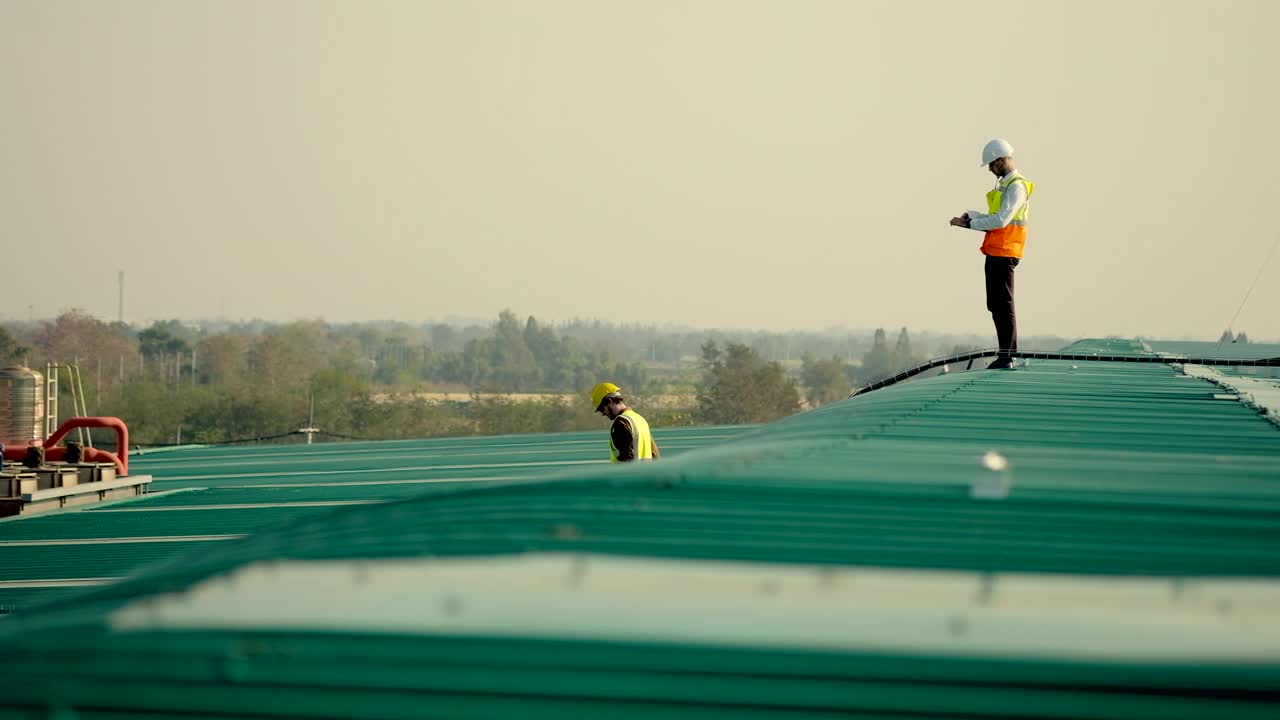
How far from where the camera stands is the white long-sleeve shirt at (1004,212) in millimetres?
12094

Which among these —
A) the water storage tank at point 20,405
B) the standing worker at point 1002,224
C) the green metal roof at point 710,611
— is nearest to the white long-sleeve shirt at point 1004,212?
the standing worker at point 1002,224

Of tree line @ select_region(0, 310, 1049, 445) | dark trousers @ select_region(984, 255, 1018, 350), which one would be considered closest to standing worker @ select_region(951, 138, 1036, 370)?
dark trousers @ select_region(984, 255, 1018, 350)

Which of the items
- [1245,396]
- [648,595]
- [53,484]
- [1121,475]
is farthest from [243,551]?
[53,484]

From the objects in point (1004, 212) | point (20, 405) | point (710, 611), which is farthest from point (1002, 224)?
point (20, 405)

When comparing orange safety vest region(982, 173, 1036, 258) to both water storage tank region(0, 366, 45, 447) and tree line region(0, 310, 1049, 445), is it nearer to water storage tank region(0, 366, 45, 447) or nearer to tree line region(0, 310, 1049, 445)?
water storage tank region(0, 366, 45, 447)

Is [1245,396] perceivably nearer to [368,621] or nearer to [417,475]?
[368,621]

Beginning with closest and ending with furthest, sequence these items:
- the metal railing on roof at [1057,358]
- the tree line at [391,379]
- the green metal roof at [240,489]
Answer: the green metal roof at [240,489] < the metal railing on roof at [1057,358] < the tree line at [391,379]

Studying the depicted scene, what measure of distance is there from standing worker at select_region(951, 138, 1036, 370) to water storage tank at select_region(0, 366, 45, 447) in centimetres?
1530

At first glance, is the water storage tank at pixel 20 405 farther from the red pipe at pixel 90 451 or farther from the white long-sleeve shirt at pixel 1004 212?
the white long-sleeve shirt at pixel 1004 212

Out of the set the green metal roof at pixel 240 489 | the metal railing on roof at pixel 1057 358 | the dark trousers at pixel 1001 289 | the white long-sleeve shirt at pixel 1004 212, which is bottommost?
the green metal roof at pixel 240 489

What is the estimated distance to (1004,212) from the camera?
1215 centimetres

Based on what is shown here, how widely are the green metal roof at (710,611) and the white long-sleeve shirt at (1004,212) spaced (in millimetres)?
6913

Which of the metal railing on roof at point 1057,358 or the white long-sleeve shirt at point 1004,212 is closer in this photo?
the white long-sleeve shirt at point 1004,212

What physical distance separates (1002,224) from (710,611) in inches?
366
